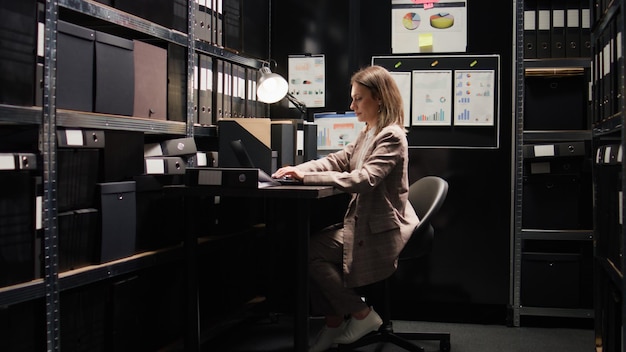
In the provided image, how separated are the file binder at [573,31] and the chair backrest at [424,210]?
3.69ft

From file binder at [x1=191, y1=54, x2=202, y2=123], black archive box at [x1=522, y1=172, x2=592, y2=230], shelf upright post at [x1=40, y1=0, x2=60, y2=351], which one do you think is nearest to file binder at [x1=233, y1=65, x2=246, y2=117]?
file binder at [x1=191, y1=54, x2=202, y2=123]

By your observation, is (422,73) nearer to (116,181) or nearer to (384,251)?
(384,251)

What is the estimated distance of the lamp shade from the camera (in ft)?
10.2

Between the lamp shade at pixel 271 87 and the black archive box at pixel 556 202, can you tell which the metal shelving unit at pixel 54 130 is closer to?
the lamp shade at pixel 271 87

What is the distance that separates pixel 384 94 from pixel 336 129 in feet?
3.04

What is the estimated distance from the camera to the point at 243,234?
3236mm

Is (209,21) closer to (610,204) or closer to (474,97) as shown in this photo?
(474,97)

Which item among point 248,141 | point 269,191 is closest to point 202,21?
point 248,141

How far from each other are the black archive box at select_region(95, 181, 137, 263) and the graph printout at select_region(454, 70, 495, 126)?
6.29ft

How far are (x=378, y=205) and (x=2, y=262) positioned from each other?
1381 millimetres

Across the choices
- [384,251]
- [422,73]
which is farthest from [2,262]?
[422,73]

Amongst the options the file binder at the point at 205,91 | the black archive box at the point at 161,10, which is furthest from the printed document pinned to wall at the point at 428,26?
the black archive box at the point at 161,10

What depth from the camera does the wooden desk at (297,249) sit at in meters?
2.17

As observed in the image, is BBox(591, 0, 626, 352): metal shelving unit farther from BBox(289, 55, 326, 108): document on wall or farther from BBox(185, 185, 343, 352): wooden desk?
BBox(289, 55, 326, 108): document on wall
